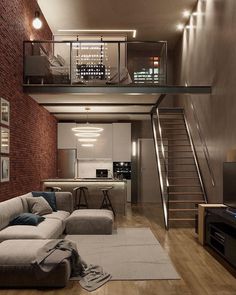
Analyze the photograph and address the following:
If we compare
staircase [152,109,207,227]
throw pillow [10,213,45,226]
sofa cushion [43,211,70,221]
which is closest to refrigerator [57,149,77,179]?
staircase [152,109,207,227]

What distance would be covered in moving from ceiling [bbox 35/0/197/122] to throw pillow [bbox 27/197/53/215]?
2.37 meters

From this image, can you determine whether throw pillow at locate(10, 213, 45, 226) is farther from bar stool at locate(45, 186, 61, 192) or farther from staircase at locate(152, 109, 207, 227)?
staircase at locate(152, 109, 207, 227)

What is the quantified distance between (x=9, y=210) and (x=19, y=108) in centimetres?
241

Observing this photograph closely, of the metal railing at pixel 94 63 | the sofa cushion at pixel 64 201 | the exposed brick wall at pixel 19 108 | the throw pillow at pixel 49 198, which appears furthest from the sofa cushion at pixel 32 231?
the metal railing at pixel 94 63

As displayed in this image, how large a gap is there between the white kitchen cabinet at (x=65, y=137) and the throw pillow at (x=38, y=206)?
5285 mm

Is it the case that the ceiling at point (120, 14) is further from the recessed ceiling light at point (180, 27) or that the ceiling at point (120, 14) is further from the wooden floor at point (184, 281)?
the wooden floor at point (184, 281)

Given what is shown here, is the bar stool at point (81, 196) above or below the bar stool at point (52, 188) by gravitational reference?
below

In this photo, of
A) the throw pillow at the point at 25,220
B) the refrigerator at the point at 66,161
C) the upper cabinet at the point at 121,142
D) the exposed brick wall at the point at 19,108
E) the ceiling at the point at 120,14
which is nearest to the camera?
the throw pillow at the point at 25,220

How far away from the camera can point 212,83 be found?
7.93 meters

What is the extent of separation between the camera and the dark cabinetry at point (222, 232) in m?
4.82

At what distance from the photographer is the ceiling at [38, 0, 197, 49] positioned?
374 inches

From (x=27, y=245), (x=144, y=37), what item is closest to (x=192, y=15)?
(x=144, y=37)

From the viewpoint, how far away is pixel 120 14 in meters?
10.2

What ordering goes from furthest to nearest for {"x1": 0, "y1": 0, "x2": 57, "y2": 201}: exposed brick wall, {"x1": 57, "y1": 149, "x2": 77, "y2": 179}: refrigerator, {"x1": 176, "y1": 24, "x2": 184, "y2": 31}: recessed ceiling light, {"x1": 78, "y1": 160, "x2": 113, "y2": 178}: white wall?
{"x1": 78, "y1": 160, "x2": 113, "y2": 178}: white wall < {"x1": 57, "y1": 149, "x2": 77, "y2": 179}: refrigerator < {"x1": 176, "y1": 24, "x2": 184, "y2": 31}: recessed ceiling light < {"x1": 0, "y1": 0, "x2": 57, "y2": 201}: exposed brick wall
